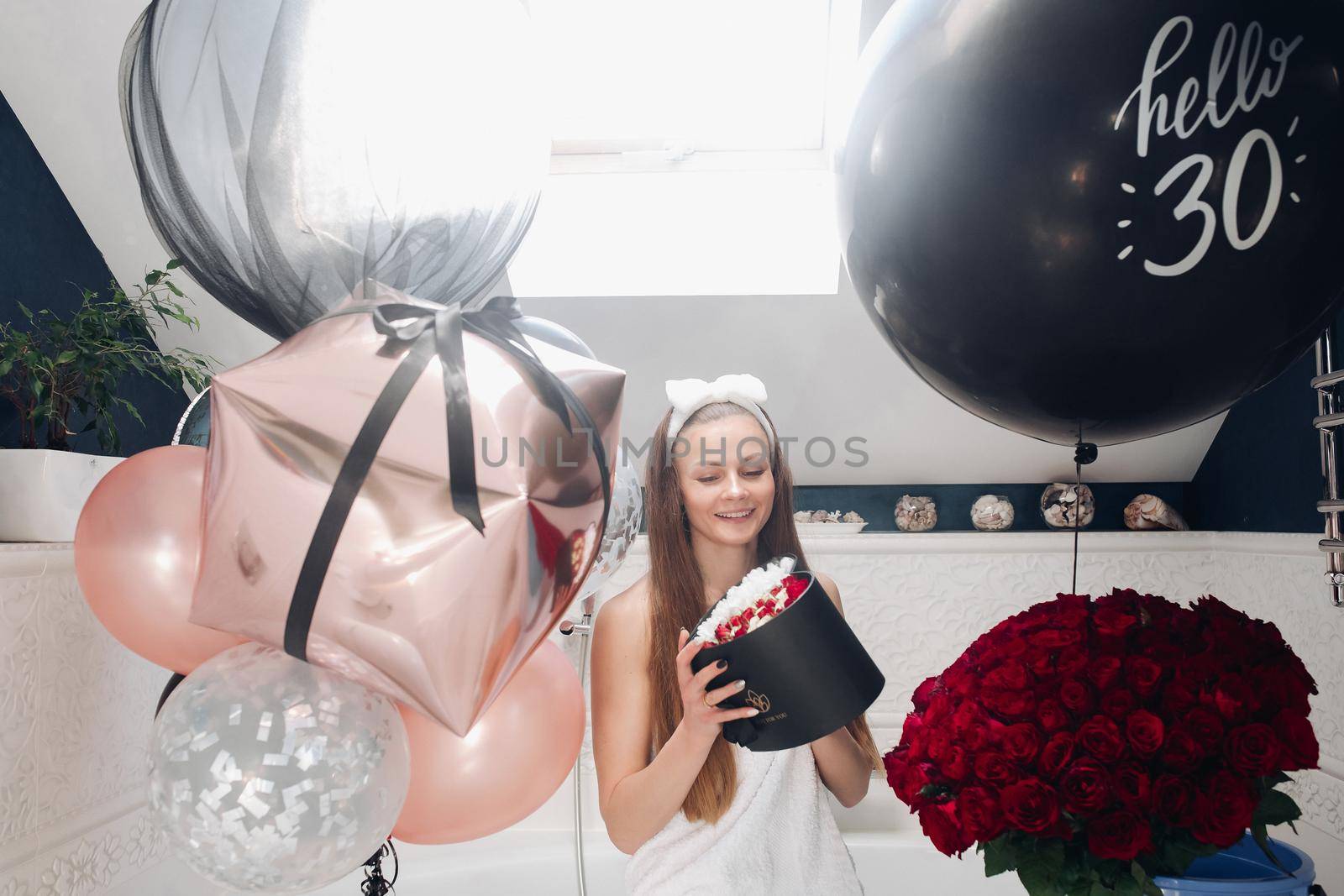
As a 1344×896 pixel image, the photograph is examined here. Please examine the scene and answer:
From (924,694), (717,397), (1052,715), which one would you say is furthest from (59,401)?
(1052,715)

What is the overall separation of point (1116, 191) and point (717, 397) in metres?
0.86

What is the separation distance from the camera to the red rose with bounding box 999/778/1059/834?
2.01 feet

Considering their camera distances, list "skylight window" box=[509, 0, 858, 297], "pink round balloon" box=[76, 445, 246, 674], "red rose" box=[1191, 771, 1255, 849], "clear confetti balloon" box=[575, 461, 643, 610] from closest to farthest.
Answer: "red rose" box=[1191, 771, 1255, 849] → "pink round balloon" box=[76, 445, 246, 674] → "clear confetti balloon" box=[575, 461, 643, 610] → "skylight window" box=[509, 0, 858, 297]

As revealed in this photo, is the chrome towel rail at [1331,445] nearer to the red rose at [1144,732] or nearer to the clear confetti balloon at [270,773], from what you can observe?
the red rose at [1144,732]

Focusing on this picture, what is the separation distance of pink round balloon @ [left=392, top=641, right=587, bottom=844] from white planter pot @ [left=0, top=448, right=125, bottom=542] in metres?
0.69

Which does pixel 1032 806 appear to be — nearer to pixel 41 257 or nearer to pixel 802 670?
pixel 802 670

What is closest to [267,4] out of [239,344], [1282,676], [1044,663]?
[1044,663]

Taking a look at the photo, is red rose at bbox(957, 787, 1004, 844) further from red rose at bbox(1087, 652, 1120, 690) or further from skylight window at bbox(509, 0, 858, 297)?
skylight window at bbox(509, 0, 858, 297)

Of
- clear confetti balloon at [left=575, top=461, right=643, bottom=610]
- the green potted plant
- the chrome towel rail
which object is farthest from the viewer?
the green potted plant

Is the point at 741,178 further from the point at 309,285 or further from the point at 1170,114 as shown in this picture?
the point at 1170,114

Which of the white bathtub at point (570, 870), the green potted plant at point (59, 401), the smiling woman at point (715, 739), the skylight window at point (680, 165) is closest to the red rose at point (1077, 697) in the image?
the smiling woman at point (715, 739)

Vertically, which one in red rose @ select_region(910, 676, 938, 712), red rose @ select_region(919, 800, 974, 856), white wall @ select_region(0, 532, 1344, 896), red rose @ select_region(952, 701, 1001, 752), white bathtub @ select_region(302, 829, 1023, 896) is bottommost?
white bathtub @ select_region(302, 829, 1023, 896)

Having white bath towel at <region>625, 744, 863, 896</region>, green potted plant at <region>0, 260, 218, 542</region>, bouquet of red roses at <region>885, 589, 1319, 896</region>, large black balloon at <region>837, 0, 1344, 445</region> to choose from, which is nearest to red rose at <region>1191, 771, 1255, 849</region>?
bouquet of red roses at <region>885, 589, 1319, 896</region>

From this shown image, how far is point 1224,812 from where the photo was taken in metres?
0.60
